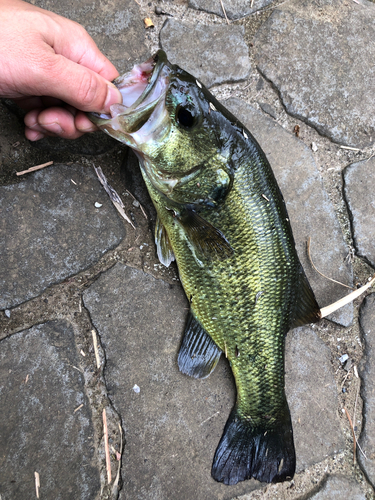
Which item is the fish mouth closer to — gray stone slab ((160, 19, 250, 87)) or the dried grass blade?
the dried grass blade

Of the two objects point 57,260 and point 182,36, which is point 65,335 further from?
point 182,36

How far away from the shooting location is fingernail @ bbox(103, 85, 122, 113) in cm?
180

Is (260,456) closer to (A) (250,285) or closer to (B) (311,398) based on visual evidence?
(B) (311,398)

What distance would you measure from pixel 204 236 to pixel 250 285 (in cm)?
40

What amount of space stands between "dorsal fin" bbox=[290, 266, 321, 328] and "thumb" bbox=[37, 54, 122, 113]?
1546 millimetres

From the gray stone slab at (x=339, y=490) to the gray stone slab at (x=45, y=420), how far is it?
1499 millimetres

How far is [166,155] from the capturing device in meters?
1.92

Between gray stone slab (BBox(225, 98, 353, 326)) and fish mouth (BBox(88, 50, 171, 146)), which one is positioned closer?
fish mouth (BBox(88, 50, 171, 146))

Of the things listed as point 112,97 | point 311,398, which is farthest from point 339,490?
point 112,97

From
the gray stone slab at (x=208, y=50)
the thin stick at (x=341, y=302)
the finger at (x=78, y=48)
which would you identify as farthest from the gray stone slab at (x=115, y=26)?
the thin stick at (x=341, y=302)

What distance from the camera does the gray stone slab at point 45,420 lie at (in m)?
2.01

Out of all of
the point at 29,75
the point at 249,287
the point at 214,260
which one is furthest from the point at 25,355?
the point at 29,75

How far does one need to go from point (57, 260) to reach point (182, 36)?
5.79ft

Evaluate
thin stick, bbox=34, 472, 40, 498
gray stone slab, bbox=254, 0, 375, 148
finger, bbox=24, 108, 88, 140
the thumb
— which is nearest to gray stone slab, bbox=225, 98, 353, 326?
gray stone slab, bbox=254, 0, 375, 148
